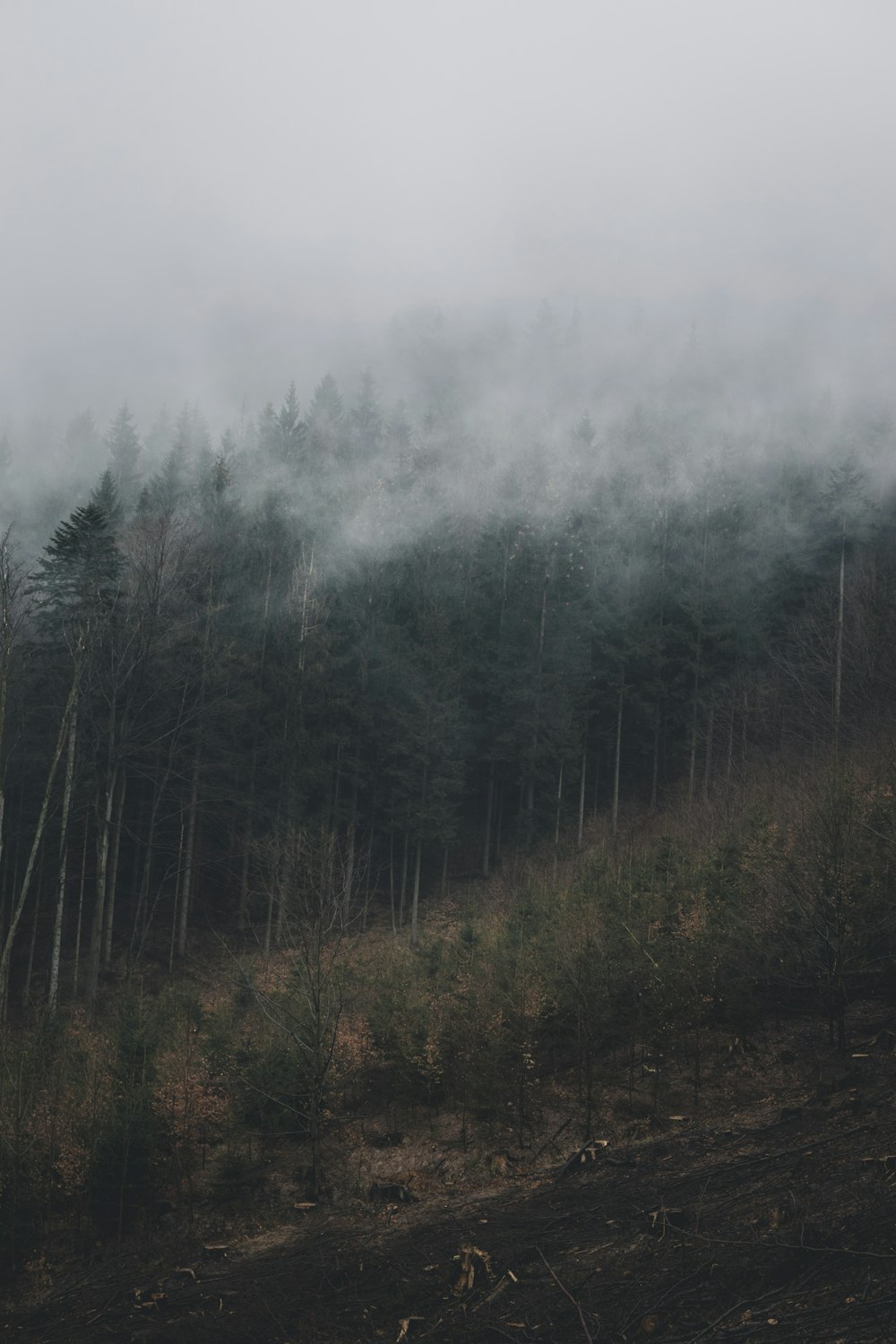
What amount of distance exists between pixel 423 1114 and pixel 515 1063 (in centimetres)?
198

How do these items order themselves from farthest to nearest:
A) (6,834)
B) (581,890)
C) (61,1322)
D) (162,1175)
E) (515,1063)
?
(6,834), (581,890), (515,1063), (162,1175), (61,1322)

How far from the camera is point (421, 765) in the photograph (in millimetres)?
32875

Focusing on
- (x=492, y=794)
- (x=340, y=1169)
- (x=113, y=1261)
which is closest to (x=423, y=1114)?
(x=340, y=1169)

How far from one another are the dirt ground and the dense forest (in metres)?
0.90

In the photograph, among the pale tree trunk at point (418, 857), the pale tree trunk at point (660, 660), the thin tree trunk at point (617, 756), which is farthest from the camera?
the pale tree trunk at point (660, 660)

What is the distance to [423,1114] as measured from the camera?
1549cm

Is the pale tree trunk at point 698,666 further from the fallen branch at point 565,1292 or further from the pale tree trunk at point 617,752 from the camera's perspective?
the fallen branch at point 565,1292

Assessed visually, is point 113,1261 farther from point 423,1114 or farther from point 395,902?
point 395,902

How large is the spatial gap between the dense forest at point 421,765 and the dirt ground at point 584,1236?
899 mm

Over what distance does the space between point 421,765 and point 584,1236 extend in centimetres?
2360

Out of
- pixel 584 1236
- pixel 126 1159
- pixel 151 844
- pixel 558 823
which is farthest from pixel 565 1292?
pixel 558 823

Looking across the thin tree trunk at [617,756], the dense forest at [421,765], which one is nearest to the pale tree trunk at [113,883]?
the dense forest at [421,765]

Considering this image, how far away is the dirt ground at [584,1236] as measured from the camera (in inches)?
292

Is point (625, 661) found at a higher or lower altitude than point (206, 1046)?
higher
